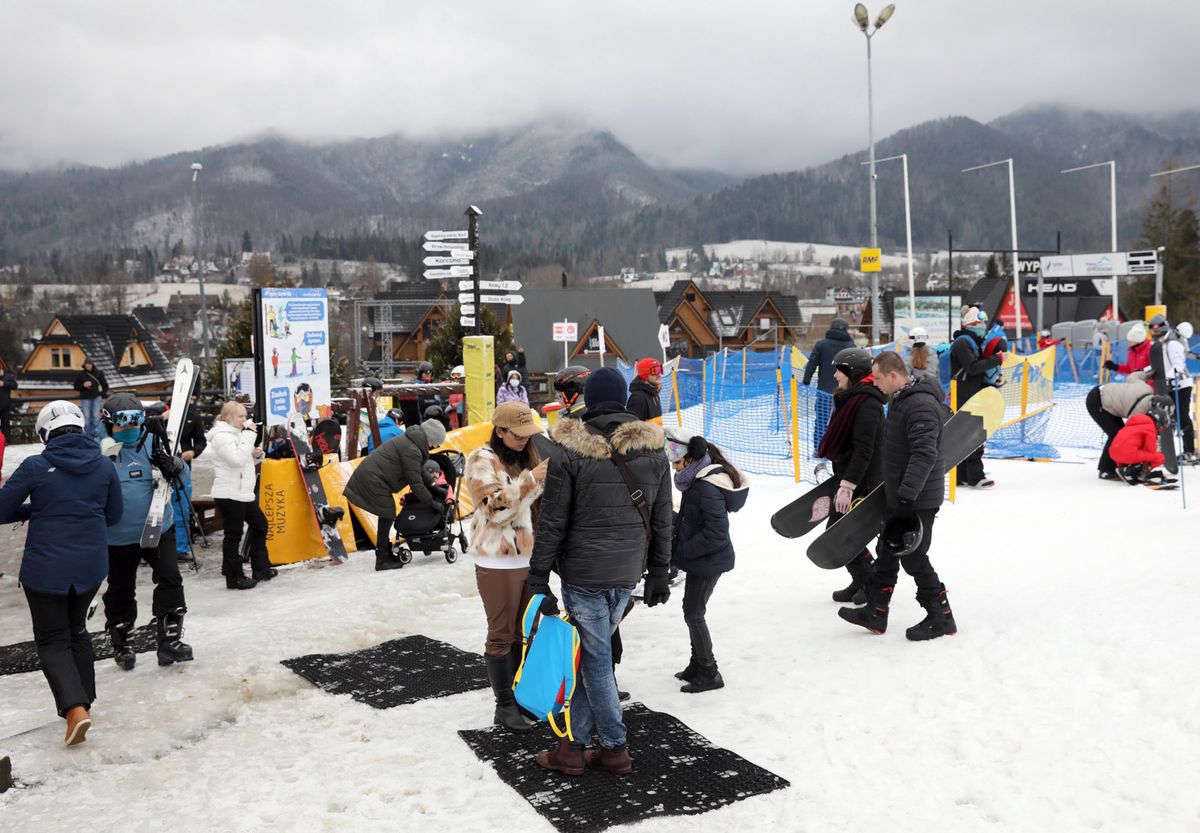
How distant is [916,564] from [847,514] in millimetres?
583

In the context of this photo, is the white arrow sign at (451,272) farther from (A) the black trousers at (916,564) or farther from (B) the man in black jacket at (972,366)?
(A) the black trousers at (916,564)

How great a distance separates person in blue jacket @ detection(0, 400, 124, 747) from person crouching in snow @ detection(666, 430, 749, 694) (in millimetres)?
3135

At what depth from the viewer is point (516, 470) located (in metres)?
5.08

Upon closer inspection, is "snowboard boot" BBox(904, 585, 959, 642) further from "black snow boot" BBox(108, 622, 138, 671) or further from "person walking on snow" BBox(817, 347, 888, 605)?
"black snow boot" BBox(108, 622, 138, 671)

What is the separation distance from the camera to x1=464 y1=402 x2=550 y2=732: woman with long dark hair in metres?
4.95

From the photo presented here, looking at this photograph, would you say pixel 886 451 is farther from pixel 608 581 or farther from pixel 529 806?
pixel 529 806

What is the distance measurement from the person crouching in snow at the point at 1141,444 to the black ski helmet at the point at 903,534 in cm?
647

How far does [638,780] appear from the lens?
463 centimetres

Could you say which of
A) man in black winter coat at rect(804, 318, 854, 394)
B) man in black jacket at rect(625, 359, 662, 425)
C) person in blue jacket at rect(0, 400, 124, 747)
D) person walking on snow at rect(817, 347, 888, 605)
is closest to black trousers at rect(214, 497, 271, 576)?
person in blue jacket at rect(0, 400, 124, 747)

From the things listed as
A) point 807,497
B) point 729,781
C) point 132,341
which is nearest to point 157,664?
point 729,781

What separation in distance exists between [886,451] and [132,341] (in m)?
71.8

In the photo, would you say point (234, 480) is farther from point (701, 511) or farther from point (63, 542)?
point (701, 511)

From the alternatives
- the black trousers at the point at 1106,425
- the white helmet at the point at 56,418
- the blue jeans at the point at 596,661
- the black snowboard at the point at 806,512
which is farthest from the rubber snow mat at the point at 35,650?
the black trousers at the point at 1106,425

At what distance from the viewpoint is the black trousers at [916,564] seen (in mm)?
6066
